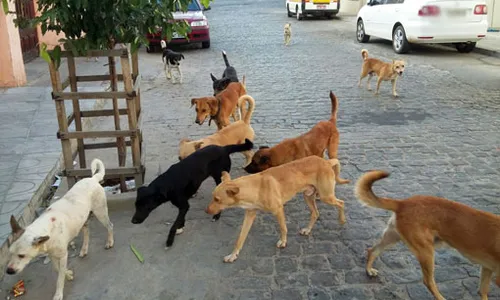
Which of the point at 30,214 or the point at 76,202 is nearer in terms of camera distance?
the point at 76,202

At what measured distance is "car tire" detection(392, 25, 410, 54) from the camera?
48.6 ft

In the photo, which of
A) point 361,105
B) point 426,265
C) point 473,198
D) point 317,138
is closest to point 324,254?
point 426,265

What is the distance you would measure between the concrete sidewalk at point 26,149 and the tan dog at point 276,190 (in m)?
1.97

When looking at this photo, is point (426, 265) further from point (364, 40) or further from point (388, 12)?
point (364, 40)

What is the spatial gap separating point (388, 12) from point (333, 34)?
5.55 m

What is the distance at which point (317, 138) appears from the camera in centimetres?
554

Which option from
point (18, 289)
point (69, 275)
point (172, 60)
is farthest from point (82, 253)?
point (172, 60)

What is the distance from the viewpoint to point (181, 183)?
4434mm

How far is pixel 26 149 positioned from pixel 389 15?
12749 mm

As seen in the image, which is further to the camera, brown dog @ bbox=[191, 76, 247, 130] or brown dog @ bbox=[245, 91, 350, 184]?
brown dog @ bbox=[191, 76, 247, 130]

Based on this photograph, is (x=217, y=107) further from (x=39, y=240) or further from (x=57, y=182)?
(x=39, y=240)

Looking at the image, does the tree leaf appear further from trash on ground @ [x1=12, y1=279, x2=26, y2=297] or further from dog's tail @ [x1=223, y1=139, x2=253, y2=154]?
dog's tail @ [x1=223, y1=139, x2=253, y2=154]

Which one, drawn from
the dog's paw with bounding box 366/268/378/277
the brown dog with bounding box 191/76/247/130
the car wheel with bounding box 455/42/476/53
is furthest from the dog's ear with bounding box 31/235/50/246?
the car wheel with bounding box 455/42/476/53

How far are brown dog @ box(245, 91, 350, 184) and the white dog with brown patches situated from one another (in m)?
1.65
